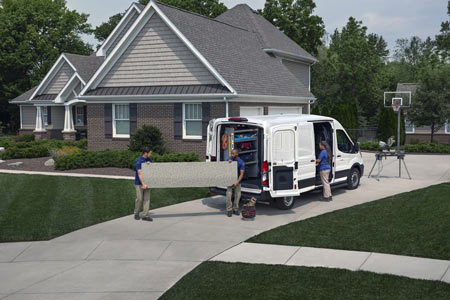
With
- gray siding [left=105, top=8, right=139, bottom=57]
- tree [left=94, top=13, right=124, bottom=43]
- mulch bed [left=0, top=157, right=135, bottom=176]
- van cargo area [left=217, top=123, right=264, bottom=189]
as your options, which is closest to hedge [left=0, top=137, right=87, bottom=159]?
mulch bed [left=0, top=157, right=135, bottom=176]

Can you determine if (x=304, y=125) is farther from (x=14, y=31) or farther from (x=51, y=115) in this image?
(x=14, y=31)

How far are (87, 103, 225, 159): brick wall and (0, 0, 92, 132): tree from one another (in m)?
29.9

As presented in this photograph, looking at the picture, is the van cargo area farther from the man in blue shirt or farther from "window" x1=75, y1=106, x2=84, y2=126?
"window" x1=75, y1=106, x2=84, y2=126

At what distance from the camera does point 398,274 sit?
823 centimetres

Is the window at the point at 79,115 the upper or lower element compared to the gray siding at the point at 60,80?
lower

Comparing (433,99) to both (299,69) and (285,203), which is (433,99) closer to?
(299,69)

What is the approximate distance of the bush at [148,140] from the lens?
74.2 ft

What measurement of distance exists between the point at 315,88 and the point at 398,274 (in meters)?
47.5

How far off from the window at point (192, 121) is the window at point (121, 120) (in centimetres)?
331

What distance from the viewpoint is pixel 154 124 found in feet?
77.6

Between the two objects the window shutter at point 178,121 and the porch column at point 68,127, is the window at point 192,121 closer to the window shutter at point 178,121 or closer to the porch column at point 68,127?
the window shutter at point 178,121

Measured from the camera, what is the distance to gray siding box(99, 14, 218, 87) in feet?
75.2

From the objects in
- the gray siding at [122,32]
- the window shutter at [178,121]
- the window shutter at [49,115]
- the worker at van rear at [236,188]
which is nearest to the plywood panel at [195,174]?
the worker at van rear at [236,188]

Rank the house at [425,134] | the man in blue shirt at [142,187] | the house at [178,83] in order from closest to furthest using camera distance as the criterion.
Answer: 1. the man in blue shirt at [142,187]
2. the house at [178,83]
3. the house at [425,134]
